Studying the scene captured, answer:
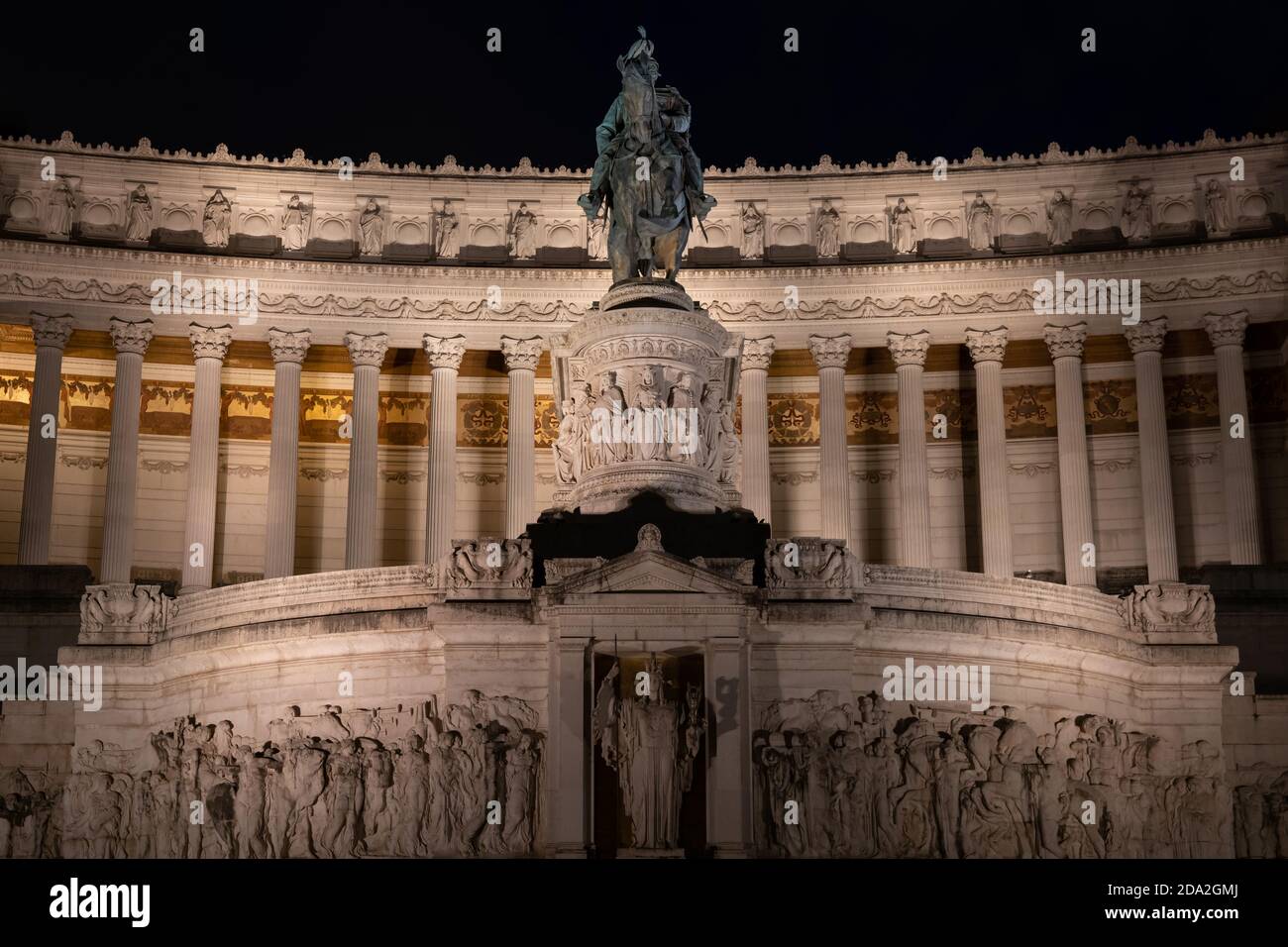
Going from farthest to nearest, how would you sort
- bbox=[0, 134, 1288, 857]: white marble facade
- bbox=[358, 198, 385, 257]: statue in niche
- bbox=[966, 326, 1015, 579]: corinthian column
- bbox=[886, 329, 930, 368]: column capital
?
bbox=[358, 198, 385, 257]: statue in niche < bbox=[886, 329, 930, 368]: column capital < bbox=[0, 134, 1288, 857]: white marble facade < bbox=[966, 326, 1015, 579]: corinthian column

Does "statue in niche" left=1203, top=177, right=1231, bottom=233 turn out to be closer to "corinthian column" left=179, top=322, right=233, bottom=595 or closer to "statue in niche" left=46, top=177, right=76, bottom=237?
"corinthian column" left=179, top=322, right=233, bottom=595

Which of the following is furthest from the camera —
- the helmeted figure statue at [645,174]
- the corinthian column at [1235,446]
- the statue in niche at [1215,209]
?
the statue in niche at [1215,209]

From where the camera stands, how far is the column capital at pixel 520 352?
242 ft

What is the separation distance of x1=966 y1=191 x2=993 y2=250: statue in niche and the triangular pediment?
45677 millimetres

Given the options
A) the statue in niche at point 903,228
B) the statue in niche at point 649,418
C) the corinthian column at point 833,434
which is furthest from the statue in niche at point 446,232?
the statue in niche at point 649,418

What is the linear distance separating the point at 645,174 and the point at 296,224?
1462 inches

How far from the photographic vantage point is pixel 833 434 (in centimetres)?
7325

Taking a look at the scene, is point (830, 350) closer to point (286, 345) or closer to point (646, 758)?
point (286, 345)

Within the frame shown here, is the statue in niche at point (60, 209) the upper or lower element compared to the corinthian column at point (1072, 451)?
upper

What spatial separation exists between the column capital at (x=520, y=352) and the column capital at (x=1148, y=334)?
2239cm

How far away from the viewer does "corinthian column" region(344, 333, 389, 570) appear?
2795 inches

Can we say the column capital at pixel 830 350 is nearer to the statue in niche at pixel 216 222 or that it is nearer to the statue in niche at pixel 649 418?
the statue in niche at pixel 216 222

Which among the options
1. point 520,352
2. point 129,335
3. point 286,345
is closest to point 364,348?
point 286,345

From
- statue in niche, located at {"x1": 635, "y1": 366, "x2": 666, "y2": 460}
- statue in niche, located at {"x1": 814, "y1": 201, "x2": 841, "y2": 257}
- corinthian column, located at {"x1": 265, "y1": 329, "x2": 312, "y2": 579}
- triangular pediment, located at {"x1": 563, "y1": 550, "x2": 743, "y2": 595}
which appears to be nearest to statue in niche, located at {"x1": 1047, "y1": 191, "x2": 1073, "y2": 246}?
statue in niche, located at {"x1": 814, "y1": 201, "x2": 841, "y2": 257}
